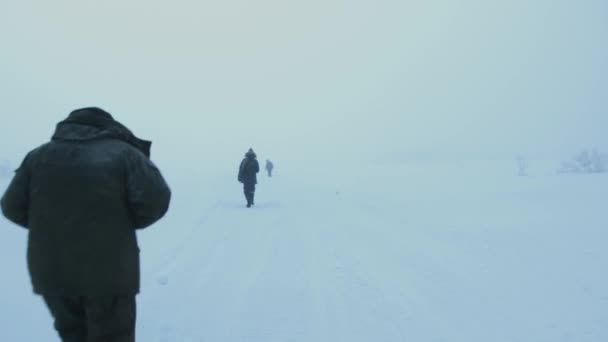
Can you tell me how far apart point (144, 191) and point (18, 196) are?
2.52ft

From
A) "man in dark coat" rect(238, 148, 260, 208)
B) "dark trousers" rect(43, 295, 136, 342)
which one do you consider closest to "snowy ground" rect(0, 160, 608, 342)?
"dark trousers" rect(43, 295, 136, 342)

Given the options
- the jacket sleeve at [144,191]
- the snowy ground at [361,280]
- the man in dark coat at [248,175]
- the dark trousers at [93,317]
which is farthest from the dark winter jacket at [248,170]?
the dark trousers at [93,317]

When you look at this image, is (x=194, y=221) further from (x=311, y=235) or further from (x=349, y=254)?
(x=349, y=254)

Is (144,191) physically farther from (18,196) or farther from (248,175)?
(248,175)

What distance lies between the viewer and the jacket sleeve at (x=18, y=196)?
2.47 meters

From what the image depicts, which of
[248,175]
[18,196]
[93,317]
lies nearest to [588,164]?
[248,175]

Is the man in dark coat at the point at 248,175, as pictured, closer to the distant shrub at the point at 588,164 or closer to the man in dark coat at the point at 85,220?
the man in dark coat at the point at 85,220

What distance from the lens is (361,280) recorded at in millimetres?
5844

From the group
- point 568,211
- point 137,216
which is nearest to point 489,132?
point 568,211

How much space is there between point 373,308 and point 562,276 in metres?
3.10

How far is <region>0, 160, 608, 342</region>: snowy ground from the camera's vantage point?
4188mm

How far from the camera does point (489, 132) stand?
192125mm

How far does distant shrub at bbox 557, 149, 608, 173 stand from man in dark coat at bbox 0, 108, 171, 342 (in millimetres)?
35283

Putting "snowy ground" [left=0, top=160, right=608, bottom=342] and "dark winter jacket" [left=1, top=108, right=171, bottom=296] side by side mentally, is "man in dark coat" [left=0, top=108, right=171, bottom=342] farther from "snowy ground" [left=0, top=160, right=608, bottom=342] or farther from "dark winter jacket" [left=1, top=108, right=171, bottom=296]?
"snowy ground" [left=0, top=160, right=608, bottom=342]
